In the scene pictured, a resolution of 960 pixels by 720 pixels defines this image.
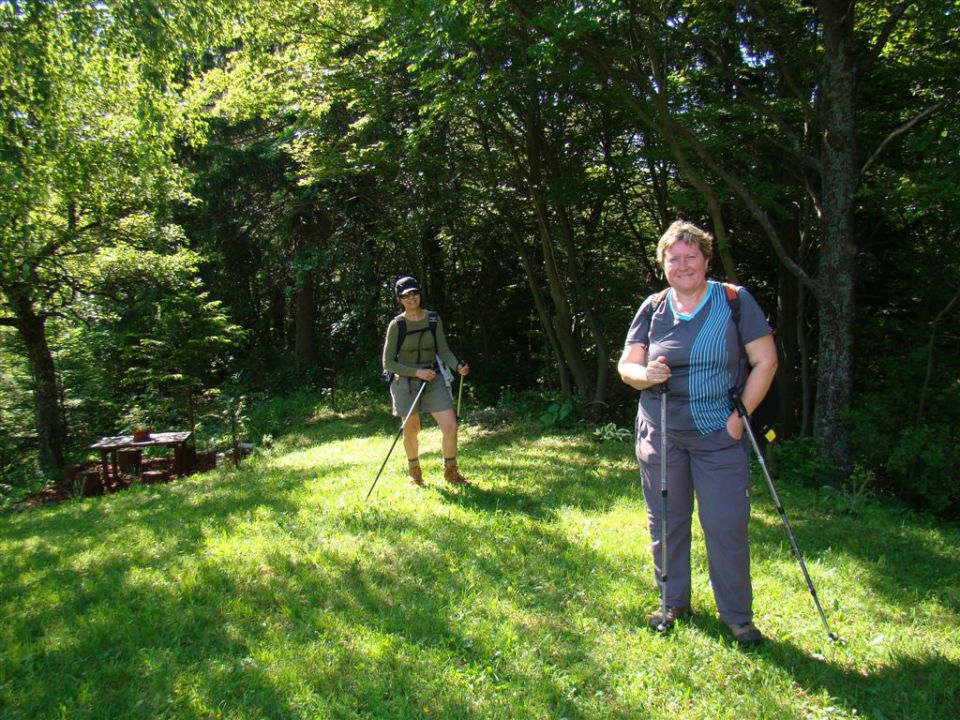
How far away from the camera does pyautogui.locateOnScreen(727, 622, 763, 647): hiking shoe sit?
3.26 m

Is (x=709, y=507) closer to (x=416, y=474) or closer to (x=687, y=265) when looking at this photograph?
(x=687, y=265)

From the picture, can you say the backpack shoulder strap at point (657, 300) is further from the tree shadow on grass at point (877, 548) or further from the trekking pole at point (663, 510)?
the tree shadow on grass at point (877, 548)

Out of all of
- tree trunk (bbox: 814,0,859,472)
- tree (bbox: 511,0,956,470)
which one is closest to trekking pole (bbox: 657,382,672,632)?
tree (bbox: 511,0,956,470)

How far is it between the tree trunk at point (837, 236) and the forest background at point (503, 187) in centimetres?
3

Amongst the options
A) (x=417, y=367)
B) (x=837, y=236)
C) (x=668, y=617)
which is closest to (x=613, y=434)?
(x=837, y=236)

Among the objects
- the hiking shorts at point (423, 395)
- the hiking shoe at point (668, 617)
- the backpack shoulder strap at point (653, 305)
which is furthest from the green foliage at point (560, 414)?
the backpack shoulder strap at point (653, 305)

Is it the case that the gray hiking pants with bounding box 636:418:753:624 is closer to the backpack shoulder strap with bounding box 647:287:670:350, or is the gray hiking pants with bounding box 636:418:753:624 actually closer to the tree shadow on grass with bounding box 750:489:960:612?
the backpack shoulder strap with bounding box 647:287:670:350

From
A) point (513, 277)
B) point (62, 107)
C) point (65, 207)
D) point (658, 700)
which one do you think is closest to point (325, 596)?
point (658, 700)

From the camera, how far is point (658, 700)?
2912mm

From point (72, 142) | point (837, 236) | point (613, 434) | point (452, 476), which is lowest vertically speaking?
point (613, 434)

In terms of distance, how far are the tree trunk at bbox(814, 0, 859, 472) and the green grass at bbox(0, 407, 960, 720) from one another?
1.97 meters

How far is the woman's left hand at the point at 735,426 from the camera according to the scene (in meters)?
3.12

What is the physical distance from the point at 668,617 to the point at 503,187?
9199 mm

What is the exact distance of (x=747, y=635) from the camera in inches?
128
